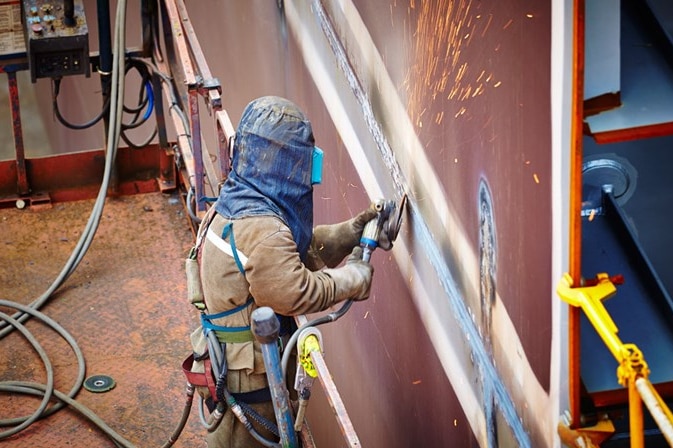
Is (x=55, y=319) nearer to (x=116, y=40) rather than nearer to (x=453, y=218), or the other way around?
(x=116, y=40)

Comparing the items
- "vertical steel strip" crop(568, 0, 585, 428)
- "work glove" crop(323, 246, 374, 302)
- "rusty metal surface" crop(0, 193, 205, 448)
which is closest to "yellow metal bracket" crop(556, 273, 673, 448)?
"vertical steel strip" crop(568, 0, 585, 428)

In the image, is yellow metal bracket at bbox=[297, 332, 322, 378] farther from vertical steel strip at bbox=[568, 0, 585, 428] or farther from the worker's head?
vertical steel strip at bbox=[568, 0, 585, 428]

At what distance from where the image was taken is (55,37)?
6055 mm

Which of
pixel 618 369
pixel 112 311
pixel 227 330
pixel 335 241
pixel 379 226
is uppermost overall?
pixel 618 369

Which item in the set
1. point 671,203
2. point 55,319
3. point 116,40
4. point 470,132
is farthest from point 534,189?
point 116,40

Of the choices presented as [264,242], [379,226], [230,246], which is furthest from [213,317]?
[379,226]

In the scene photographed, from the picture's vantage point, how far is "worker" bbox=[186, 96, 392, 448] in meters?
3.63

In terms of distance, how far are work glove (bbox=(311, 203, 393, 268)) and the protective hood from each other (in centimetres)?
34

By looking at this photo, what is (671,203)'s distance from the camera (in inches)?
144

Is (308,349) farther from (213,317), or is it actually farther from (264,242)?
(213,317)

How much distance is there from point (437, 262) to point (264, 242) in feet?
2.32

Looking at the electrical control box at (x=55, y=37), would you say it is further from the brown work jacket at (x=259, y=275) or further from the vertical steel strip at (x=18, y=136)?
the brown work jacket at (x=259, y=275)

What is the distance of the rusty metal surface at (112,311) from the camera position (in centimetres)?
492

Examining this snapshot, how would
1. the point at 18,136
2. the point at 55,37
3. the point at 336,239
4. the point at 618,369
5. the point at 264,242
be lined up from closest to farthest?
the point at 618,369, the point at 264,242, the point at 336,239, the point at 55,37, the point at 18,136
